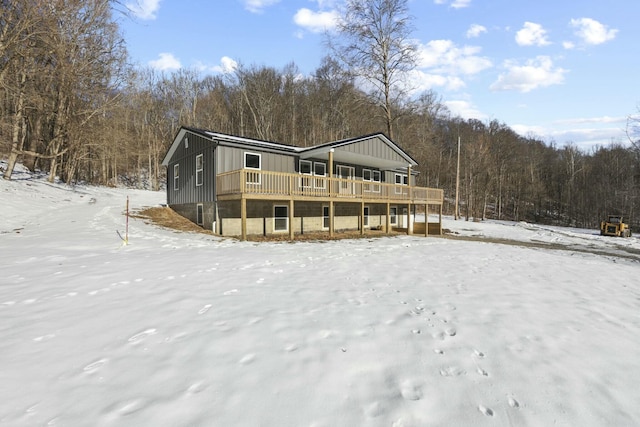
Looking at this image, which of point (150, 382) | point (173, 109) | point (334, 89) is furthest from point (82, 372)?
point (173, 109)

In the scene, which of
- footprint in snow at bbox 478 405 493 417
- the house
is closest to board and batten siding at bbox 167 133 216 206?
the house

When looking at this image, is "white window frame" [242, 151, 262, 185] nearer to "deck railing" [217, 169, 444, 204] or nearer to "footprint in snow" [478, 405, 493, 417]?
A: "deck railing" [217, 169, 444, 204]

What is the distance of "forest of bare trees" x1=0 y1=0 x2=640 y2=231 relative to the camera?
2012 cm

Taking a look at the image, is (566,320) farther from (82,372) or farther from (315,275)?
(82,372)

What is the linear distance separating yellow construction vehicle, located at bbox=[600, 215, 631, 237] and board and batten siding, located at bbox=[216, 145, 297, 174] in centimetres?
2829

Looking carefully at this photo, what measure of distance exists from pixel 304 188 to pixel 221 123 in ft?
96.4

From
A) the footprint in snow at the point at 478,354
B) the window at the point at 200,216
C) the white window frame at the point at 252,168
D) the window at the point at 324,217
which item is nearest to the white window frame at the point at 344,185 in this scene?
the window at the point at 324,217

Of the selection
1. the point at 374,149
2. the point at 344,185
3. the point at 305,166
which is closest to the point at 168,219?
the point at 305,166

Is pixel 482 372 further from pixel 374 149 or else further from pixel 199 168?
pixel 374 149

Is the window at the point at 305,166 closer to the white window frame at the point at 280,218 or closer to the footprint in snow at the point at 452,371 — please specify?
the white window frame at the point at 280,218

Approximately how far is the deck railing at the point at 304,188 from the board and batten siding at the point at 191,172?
1331 millimetres

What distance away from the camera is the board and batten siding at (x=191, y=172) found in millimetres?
14859

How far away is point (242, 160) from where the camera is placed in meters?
14.9

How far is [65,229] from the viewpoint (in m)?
11.7
